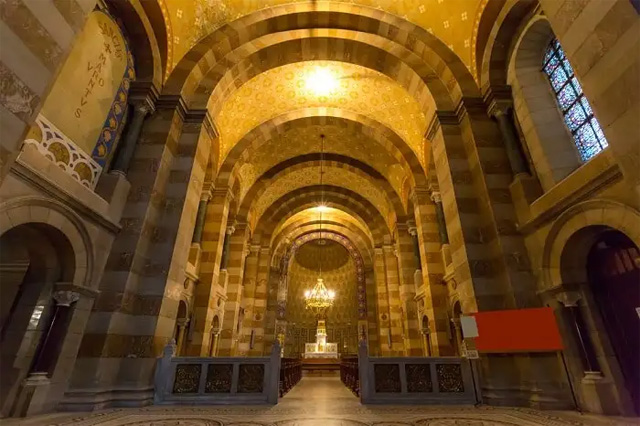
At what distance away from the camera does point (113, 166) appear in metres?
6.48

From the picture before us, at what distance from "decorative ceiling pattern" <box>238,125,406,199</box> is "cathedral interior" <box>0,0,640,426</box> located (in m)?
2.55

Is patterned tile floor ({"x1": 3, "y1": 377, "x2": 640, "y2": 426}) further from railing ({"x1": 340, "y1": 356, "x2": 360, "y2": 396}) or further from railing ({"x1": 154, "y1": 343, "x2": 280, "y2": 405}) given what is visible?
railing ({"x1": 340, "y1": 356, "x2": 360, "y2": 396})

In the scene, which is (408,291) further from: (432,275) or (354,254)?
(354,254)

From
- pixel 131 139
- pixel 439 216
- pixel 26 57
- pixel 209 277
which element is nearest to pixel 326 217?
pixel 439 216

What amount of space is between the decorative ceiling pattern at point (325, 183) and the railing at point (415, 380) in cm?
985

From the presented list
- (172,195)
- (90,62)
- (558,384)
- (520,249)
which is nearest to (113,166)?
(172,195)

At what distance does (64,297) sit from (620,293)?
872cm

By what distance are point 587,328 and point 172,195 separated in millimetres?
8101

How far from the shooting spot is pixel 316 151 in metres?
14.9

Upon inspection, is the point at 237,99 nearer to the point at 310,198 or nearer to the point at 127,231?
the point at 127,231

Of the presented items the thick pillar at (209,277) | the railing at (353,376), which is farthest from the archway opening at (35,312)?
the railing at (353,376)

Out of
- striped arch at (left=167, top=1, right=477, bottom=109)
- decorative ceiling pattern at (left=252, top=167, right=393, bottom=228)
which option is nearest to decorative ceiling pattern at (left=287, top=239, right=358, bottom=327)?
decorative ceiling pattern at (left=252, top=167, right=393, bottom=228)

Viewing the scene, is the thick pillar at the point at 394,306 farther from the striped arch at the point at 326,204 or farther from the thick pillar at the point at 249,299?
the thick pillar at the point at 249,299

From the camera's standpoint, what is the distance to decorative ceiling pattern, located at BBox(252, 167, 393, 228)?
16.0 metres
